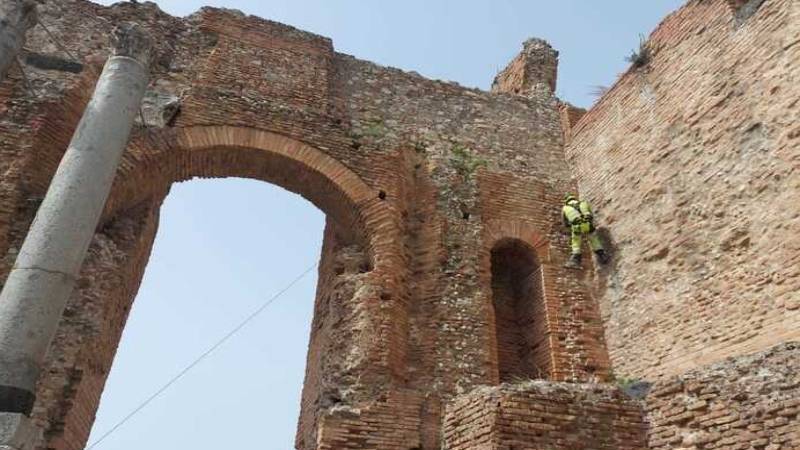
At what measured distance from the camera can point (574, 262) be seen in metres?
9.34

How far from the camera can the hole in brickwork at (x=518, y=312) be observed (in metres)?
8.85

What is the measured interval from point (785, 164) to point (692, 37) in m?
2.62

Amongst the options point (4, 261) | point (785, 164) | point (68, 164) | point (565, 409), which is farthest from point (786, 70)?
point (4, 261)

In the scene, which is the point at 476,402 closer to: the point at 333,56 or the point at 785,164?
the point at 785,164

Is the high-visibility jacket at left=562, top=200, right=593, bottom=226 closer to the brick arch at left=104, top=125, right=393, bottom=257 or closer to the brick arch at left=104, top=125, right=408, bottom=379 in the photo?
the brick arch at left=104, top=125, right=408, bottom=379

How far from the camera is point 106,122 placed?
665cm

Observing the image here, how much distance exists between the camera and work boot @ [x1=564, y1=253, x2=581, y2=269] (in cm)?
928

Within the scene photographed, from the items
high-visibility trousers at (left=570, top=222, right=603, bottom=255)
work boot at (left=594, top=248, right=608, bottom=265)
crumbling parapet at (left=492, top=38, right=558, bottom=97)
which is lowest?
work boot at (left=594, top=248, right=608, bottom=265)

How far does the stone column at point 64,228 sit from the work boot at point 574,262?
5872 millimetres

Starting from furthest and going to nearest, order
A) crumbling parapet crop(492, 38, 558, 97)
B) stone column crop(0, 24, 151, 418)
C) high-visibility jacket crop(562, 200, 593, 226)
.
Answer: crumbling parapet crop(492, 38, 558, 97) < high-visibility jacket crop(562, 200, 593, 226) < stone column crop(0, 24, 151, 418)

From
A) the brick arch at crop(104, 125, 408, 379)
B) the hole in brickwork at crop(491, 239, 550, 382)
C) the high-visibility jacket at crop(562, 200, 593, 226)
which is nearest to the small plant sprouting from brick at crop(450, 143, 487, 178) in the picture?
the hole in brickwork at crop(491, 239, 550, 382)

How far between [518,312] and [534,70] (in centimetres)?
484

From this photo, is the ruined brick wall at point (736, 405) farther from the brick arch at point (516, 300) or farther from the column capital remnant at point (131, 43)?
the column capital remnant at point (131, 43)

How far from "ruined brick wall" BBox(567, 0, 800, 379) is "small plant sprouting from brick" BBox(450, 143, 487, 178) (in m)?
1.80
